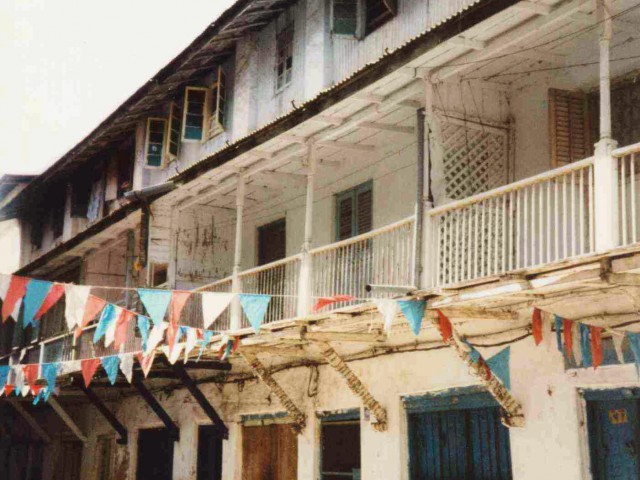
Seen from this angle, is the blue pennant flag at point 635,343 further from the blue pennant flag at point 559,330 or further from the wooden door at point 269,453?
the wooden door at point 269,453

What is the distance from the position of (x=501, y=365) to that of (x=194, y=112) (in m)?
10.6

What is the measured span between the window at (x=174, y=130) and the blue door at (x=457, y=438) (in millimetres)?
9650

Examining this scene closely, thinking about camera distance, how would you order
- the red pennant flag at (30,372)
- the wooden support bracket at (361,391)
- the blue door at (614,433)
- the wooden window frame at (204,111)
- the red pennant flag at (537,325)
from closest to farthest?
the red pennant flag at (537,325)
the blue door at (614,433)
the wooden support bracket at (361,391)
the red pennant flag at (30,372)
the wooden window frame at (204,111)

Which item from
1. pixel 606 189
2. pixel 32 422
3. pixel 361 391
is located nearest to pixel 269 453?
pixel 361 391

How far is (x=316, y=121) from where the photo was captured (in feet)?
41.1

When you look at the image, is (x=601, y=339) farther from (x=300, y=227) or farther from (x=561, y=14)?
(x=300, y=227)

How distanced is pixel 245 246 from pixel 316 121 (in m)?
6.52

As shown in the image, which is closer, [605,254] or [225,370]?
[605,254]

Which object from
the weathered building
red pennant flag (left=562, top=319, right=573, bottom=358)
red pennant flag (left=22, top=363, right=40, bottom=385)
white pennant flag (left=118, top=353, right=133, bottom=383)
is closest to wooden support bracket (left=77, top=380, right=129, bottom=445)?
the weathered building

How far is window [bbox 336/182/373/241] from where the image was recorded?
1498 cm

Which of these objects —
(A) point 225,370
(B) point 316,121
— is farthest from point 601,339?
(A) point 225,370

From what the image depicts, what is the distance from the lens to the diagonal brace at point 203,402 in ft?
56.1

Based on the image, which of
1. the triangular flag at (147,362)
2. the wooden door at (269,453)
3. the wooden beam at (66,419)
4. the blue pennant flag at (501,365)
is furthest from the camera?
the wooden beam at (66,419)

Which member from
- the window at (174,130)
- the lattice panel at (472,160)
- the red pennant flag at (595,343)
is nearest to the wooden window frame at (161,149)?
the window at (174,130)
